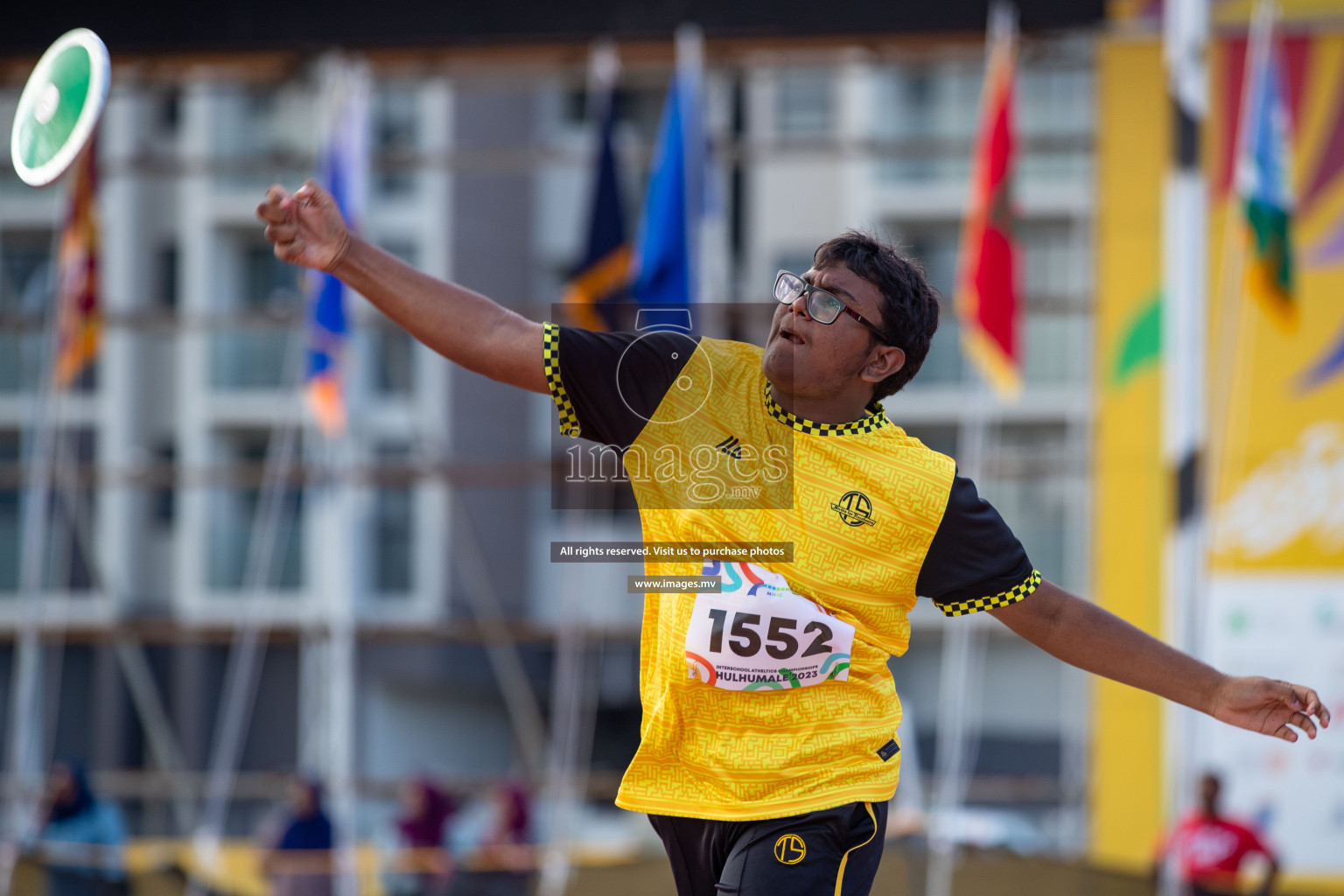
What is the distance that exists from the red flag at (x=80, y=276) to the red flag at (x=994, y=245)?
6176mm

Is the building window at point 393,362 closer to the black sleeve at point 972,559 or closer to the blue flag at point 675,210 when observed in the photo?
the blue flag at point 675,210

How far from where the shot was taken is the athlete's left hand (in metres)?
2.78

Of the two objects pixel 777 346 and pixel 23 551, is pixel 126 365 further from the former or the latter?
pixel 777 346

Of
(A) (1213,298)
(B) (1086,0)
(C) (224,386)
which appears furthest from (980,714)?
(C) (224,386)

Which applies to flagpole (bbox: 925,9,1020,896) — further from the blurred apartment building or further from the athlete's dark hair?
the athlete's dark hair

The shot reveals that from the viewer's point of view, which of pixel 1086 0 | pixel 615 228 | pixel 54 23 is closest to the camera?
pixel 615 228

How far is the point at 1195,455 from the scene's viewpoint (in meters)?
7.82

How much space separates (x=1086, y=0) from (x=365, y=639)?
778 centimetres

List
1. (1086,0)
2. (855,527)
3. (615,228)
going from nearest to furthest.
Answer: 1. (855,527)
2. (615,228)
3. (1086,0)

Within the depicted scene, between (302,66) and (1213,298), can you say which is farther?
(302,66)

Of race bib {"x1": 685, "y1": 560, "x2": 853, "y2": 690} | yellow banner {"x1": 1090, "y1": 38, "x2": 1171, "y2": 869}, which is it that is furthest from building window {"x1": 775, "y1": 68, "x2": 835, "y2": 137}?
race bib {"x1": 685, "y1": 560, "x2": 853, "y2": 690}

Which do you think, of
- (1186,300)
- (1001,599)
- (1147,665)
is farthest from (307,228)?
(1186,300)

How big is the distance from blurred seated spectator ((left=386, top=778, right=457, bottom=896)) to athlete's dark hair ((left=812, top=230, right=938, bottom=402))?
6844mm

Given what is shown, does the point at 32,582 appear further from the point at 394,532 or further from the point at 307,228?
the point at 307,228
